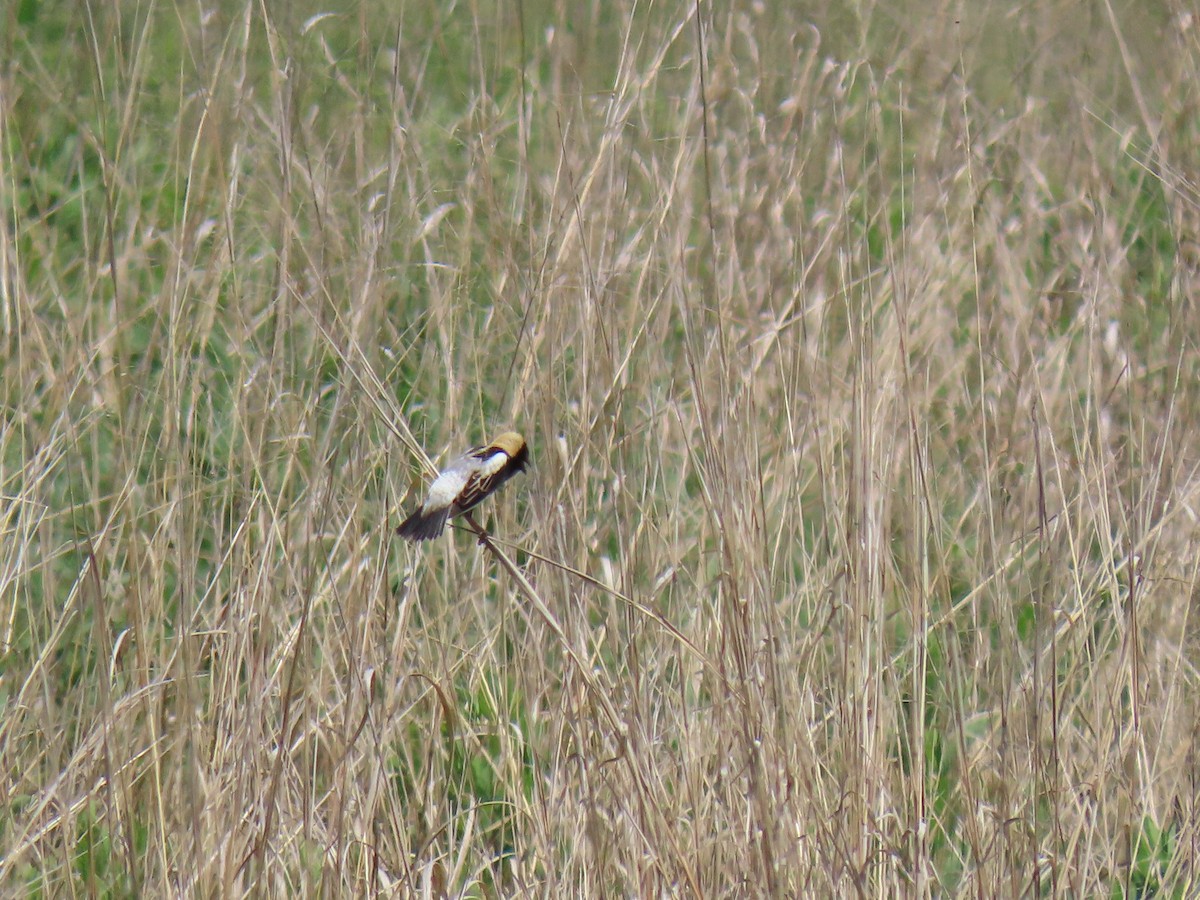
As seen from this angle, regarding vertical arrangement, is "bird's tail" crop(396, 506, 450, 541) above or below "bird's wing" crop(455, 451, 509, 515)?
below

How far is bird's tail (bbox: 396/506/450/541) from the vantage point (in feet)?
5.18

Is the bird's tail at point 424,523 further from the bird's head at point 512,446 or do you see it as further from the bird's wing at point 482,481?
the bird's head at point 512,446

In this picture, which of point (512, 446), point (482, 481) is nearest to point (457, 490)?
point (482, 481)

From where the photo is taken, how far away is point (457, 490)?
5.25 feet

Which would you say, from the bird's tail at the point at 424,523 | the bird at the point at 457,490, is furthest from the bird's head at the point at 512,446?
the bird's tail at the point at 424,523

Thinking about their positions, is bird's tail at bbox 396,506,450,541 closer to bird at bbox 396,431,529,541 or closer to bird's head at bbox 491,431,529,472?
bird at bbox 396,431,529,541

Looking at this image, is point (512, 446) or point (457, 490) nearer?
point (457, 490)

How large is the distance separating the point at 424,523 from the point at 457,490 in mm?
59

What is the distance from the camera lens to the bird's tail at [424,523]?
1578mm

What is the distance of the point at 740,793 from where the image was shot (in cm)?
163

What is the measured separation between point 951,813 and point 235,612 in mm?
1238

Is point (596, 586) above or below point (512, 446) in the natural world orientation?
below

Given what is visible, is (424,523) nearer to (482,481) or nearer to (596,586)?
(482,481)

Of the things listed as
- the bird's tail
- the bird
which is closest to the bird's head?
the bird
